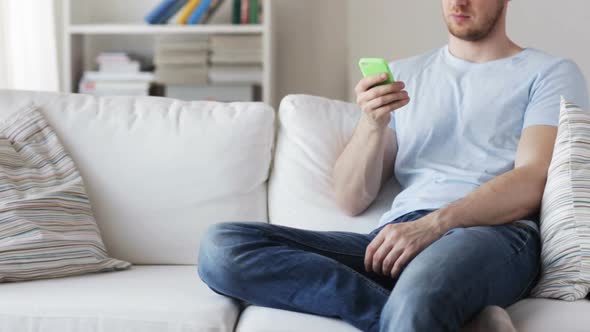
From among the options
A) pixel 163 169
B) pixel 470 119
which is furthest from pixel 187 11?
pixel 470 119

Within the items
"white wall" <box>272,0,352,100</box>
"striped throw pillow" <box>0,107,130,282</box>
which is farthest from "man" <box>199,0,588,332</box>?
"white wall" <box>272,0,352,100</box>

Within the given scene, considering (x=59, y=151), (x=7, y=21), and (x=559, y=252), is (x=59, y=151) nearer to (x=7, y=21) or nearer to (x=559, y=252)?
(x=559, y=252)

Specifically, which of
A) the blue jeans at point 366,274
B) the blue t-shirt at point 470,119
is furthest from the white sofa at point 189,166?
the blue jeans at point 366,274

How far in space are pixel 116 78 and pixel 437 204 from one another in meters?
2.20

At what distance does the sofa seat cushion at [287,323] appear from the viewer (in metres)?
1.57

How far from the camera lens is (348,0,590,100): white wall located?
10.1ft

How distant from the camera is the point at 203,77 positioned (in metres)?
3.74

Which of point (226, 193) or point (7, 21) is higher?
point (7, 21)

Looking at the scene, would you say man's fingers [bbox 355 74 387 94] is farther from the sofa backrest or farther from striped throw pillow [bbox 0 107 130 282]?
striped throw pillow [bbox 0 107 130 282]

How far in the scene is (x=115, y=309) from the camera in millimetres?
1675

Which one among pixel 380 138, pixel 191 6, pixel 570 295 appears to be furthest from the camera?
pixel 191 6

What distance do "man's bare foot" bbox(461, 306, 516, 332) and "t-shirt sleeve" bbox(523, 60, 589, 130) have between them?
1.76 feet

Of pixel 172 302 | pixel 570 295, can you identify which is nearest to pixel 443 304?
pixel 570 295

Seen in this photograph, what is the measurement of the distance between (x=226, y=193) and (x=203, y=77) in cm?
169
